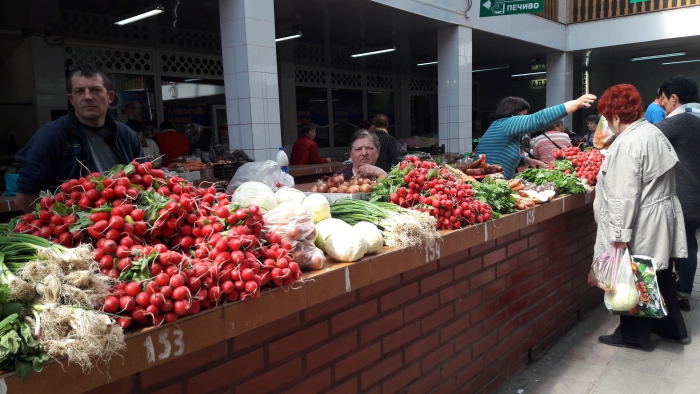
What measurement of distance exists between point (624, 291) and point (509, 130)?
1.61m

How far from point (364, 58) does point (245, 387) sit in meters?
14.3

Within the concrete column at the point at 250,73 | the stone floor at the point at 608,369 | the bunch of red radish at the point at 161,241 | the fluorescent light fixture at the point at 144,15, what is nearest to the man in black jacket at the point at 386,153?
the concrete column at the point at 250,73

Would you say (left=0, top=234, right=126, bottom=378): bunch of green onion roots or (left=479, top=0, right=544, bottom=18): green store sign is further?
(left=479, top=0, right=544, bottom=18): green store sign

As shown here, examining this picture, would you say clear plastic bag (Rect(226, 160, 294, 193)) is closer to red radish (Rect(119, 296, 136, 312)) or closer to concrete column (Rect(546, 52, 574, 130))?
red radish (Rect(119, 296, 136, 312))

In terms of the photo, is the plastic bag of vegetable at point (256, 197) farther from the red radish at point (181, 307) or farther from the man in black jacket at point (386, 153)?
the man in black jacket at point (386, 153)

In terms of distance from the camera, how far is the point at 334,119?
14.8 meters

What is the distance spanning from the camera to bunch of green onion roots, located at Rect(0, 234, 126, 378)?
1204 millimetres

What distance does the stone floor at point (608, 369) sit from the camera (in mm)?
3322

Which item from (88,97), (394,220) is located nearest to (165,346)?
(394,220)

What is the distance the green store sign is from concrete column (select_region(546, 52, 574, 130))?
5.46 m

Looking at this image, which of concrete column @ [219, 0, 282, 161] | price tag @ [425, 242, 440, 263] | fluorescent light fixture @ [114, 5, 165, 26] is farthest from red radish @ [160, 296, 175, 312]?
fluorescent light fixture @ [114, 5, 165, 26]

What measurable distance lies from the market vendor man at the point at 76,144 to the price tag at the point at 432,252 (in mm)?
1895

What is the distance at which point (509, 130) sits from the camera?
4375 millimetres

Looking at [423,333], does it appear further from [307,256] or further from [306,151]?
[306,151]
